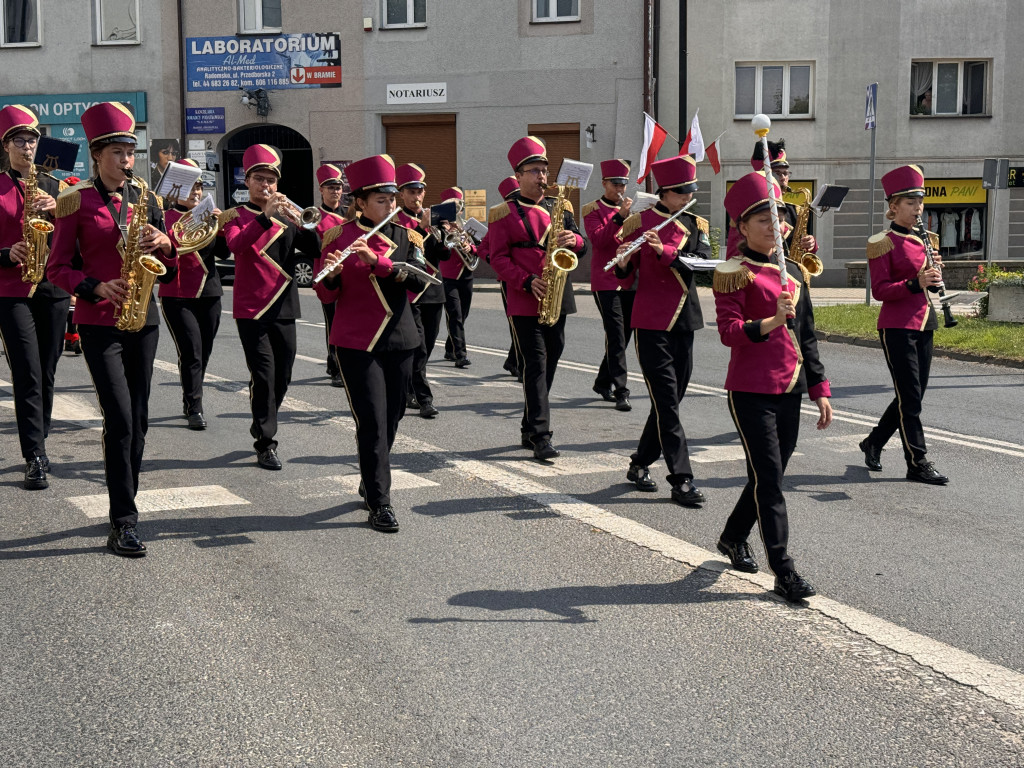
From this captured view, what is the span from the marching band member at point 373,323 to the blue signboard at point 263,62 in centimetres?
2595

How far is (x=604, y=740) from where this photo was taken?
4.12 m

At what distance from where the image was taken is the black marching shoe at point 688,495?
7.44m

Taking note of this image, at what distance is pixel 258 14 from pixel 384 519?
28.2 metres

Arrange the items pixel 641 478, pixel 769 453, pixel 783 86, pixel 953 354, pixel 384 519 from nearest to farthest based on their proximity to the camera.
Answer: pixel 769 453 → pixel 384 519 → pixel 641 478 → pixel 953 354 → pixel 783 86

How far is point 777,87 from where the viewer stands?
3066 centimetres

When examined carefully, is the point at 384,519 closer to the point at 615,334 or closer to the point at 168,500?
the point at 168,500

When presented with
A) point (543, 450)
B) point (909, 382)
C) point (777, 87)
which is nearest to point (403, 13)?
point (777, 87)

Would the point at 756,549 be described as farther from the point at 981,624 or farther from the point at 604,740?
the point at 604,740

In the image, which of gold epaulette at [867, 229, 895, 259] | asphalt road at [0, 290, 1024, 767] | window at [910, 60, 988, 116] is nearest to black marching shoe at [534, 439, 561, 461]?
asphalt road at [0, 290, 1024, 767]

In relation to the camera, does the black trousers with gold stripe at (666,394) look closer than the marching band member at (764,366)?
No

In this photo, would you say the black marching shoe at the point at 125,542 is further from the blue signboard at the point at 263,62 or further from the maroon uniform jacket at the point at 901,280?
the blue signboard at the point at 263,62

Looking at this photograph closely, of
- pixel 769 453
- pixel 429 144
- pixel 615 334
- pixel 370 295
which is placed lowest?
pixel 769 453

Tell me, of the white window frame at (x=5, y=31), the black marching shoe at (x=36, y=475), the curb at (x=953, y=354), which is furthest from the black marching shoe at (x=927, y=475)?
the white window frame at (x=5, y=31)

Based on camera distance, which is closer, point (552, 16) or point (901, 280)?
point (901, 280)
